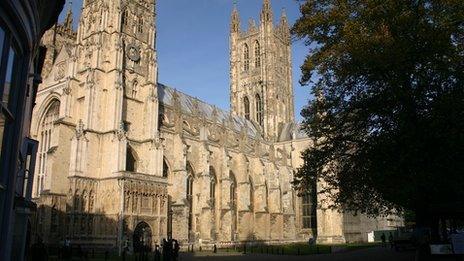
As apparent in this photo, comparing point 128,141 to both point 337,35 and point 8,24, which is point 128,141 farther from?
point 8,24

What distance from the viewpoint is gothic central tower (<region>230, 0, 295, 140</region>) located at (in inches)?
2660

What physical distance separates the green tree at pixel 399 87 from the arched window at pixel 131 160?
74.6 ft

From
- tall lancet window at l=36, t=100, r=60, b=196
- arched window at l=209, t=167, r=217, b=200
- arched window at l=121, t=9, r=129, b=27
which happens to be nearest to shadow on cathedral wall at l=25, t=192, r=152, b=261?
tall lancet window at l=36, t=100, r=60, b=196

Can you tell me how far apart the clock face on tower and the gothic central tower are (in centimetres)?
3080

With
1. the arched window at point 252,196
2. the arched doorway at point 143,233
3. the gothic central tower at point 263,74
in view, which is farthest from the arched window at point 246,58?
the arched doorway at point 143,233

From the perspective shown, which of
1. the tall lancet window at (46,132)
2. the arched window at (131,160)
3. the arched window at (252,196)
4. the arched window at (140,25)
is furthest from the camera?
the arched window at (252,196)

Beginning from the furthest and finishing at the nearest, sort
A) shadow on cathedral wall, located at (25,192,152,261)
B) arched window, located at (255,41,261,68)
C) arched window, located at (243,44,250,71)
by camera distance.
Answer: arched window, located at (243,44,250,71) < arched window, located at (255,41,261,68) < shadow on cathedral wall, located at (25,192,152,261)

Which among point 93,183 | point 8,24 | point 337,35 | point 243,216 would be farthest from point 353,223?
point 8,24

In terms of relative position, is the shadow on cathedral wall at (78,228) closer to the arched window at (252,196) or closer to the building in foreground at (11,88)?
the arched window at (252,196)

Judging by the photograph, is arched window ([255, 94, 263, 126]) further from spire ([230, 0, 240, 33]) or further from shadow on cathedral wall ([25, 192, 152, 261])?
shadow on cathedral wall ([25, 192, 152, 261])

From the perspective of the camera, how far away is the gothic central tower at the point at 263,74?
67.6m

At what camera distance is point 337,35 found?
56.8 feet

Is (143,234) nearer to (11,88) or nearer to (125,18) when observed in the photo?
(125,18)

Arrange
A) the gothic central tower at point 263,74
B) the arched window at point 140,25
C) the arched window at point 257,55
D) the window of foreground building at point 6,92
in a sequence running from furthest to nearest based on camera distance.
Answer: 1. the arched window at point 257,55
2. the gothic central tower at point 263,74
3. the arched window at point 140,25
4. the window of foreground building at point 6,92
